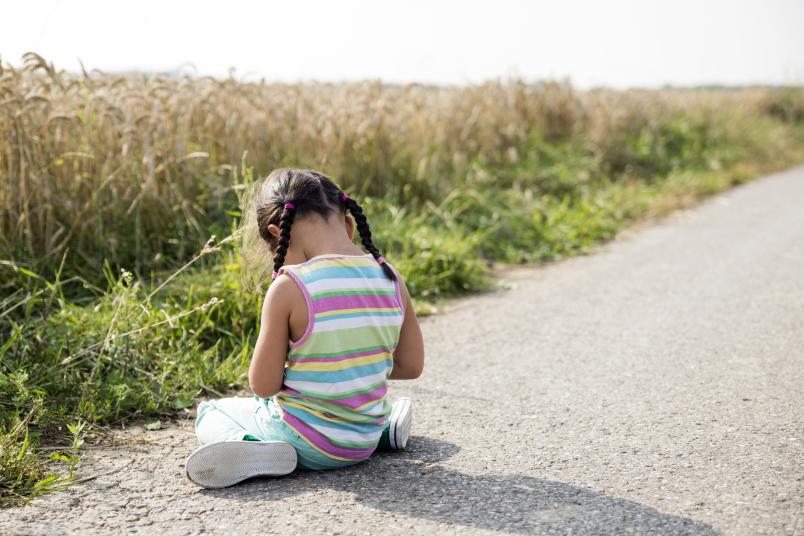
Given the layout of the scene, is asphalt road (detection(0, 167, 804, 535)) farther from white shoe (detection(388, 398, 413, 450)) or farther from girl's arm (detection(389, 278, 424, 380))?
girl's arm (detection(389, 278, 424, 380))

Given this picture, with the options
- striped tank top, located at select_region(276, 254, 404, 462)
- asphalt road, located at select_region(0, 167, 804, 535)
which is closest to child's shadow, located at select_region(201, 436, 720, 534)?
asphalt road, located at select_region(0, 167, 804, 535)

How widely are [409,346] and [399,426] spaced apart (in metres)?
0.30

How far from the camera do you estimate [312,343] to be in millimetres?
2764

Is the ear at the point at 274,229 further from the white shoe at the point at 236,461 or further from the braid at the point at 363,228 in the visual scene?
the white shoe at the point at 236,461

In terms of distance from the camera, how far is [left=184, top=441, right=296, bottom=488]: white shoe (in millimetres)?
2784

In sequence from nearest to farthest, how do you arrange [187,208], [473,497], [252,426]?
[473,497], [252,426], [187,208]

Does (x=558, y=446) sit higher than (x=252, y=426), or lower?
lower

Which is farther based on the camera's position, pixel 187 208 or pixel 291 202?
pixel 187 208

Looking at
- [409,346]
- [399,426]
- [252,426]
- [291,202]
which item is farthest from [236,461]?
[291,202]

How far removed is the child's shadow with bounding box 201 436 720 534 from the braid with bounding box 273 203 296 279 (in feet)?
2.42

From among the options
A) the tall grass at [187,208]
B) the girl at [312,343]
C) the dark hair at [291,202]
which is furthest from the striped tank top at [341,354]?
the tall grass at [187,208]

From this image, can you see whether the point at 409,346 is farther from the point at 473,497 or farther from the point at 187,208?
the point at 187,208

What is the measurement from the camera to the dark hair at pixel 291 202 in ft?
9.08

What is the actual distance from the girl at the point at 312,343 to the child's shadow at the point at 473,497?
0.07 meters
